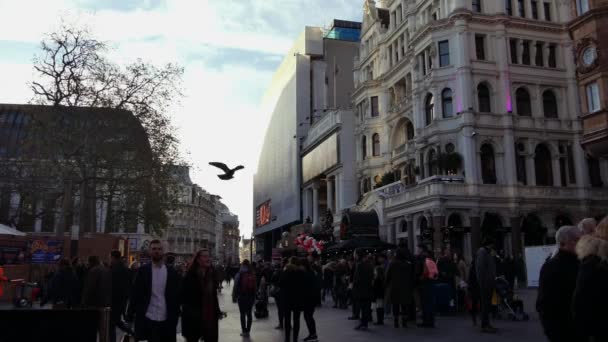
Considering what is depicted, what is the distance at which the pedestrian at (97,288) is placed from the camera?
10.4 metres

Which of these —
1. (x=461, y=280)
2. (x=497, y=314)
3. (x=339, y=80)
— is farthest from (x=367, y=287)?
(x=339, y=80)

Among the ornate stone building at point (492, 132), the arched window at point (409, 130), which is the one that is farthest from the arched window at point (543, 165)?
the arched window at point (409, 130)

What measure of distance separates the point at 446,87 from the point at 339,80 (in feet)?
119

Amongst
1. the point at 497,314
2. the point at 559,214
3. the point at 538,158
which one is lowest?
the point at 497,314

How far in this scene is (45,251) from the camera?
2964 cm

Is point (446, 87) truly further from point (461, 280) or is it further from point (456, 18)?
point (461, 280)

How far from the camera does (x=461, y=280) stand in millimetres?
17922

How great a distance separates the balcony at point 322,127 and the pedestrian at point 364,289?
1584 inches

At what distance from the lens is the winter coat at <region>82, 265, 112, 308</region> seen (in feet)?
34.1

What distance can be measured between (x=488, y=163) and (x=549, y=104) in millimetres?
7017

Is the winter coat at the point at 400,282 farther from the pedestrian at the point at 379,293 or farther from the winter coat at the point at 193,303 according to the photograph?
the winter coat at the point at 193,303

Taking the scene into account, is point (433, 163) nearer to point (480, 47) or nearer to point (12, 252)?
point (480, 47)

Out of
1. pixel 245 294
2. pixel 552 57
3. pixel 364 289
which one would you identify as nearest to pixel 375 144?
pixel 552 57

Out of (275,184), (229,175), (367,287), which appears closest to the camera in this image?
(367,287)
